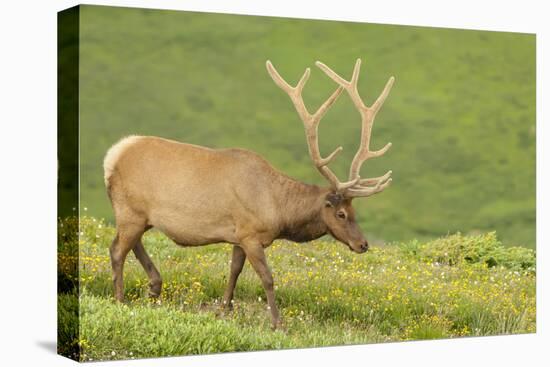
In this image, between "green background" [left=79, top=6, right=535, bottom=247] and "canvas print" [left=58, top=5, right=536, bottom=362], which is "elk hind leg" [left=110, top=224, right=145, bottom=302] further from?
"green background" [left=79, top=6, right=535, bottom=247]

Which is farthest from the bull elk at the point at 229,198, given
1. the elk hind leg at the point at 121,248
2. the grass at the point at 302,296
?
the grass at the point at 302,296

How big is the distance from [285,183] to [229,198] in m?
0.60

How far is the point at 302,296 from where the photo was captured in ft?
35.8

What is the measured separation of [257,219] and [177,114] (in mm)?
1261

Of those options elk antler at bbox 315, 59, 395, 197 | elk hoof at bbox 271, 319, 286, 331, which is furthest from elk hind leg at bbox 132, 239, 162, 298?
elk antler at bbox 315, 59, 395, 197

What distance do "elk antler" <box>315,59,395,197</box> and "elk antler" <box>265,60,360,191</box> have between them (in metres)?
0.09

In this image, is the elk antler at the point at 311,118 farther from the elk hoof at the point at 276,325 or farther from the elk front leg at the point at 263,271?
the elk hoof at the point at 276,325

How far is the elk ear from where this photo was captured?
10434 mm

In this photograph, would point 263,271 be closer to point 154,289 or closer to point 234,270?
point 234,270

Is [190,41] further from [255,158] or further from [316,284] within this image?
[316,284]

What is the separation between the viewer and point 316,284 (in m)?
11.1

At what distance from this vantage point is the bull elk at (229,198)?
1012cm

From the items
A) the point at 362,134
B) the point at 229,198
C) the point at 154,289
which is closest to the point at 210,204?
the point at 229,198

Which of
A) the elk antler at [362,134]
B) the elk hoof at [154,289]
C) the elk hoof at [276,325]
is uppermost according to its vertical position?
the elk antler at [362,134]
